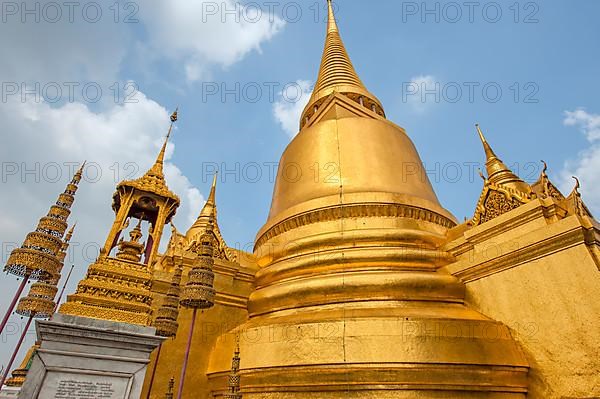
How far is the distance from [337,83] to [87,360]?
10.5 metres

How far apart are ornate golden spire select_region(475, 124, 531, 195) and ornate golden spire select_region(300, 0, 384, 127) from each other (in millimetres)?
4266

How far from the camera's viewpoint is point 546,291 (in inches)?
187

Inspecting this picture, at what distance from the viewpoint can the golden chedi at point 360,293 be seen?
4.54 meters

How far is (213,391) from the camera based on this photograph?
5656mm

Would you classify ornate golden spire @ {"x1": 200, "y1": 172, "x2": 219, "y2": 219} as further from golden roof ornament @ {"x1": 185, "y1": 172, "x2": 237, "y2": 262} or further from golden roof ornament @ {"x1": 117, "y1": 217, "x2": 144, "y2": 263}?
golden roof ornament @ {"x1": 117, "y1": 217, "x2": 144, "y2": 263}

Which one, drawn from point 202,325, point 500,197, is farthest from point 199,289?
point 500,197

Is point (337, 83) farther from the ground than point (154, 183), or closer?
farther from the ground

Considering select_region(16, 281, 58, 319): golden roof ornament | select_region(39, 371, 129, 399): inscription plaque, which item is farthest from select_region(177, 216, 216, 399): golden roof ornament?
select_region(16, 281, 58, 319): golden roof ornament

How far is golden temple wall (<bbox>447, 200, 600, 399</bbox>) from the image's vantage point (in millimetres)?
4211

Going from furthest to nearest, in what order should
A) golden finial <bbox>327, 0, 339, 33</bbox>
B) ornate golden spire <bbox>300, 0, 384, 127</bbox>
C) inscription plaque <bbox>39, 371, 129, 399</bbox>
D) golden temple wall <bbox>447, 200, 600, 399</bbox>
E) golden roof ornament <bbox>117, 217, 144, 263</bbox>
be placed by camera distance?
golden finial <bbox>327, 0, 339, 33</bbox> → ornate golden spire <bbox>300, 0, 384, 127</bbox> → golden roof ornament <bbox>117, 217, 144, 263</bbox> → golden temple wall <bbox>447, 200, 600, 399</bbox> → inscription plaque <bbox>39, 371, 129, 399</bbox>

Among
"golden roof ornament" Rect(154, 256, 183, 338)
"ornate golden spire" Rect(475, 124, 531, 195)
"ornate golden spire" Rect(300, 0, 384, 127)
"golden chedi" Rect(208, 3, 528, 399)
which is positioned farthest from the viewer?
"ornate golden spire" Rect(300, 0, 384, 127)

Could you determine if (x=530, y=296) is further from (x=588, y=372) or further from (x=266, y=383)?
(x=266, y=383)

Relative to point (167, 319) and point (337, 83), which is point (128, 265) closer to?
point (167, 319)

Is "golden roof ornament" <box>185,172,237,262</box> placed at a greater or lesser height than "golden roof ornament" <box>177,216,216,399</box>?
greater
